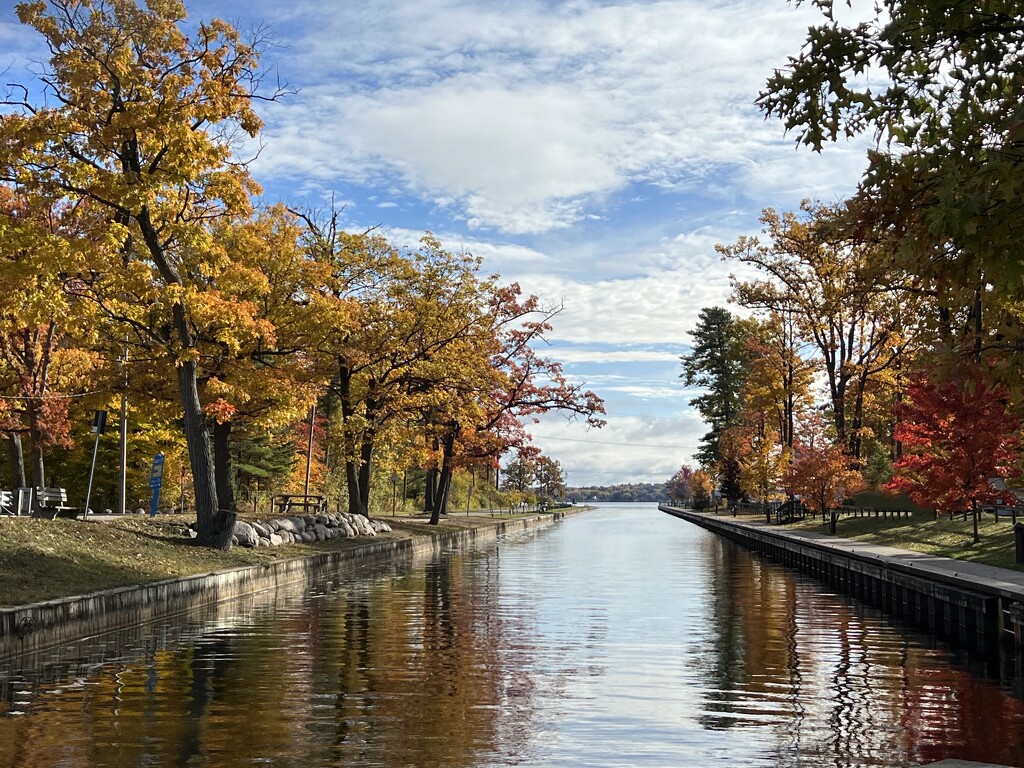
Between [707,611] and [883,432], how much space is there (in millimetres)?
63968

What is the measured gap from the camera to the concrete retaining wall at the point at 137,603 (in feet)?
48.1

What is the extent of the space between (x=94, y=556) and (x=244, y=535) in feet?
27.2

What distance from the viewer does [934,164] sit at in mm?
12180

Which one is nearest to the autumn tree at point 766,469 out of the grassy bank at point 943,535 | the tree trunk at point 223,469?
the grassy bank at point 943,535

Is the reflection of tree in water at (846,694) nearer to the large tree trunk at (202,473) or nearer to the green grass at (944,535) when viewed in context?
the green grass at (944,535)

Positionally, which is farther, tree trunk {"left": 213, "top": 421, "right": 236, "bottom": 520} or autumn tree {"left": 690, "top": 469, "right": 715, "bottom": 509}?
autumn tree {"left": 690, "top": 469, "right": 715, "bottom": 509}

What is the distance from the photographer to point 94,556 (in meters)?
20.2

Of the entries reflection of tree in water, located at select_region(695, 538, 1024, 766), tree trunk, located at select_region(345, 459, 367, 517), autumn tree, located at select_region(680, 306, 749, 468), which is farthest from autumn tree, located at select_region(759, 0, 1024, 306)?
autumn tree, located at select_region(680, 306, 749, 468)

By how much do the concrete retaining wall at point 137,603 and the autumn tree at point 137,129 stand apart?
566 centimetres

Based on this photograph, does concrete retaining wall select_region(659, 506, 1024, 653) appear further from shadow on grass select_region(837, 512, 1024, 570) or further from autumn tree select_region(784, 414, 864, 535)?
autumn tree select_region(784, 414, 864, 535)

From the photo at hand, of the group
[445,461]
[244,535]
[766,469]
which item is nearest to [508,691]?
[244,535]

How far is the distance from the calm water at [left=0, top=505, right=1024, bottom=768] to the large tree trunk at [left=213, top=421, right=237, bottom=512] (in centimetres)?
626

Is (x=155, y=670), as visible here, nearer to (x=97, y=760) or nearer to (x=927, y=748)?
(x=97, y=760)

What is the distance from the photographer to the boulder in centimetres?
2827
